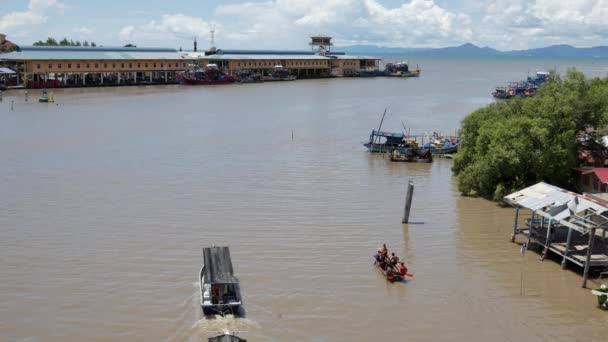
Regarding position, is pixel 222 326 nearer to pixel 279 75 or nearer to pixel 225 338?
pixel 225 338

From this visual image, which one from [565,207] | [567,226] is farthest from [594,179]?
[567,226]

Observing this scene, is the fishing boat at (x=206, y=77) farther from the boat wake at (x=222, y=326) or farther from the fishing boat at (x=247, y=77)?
the boat wake at (x=222, y=326)

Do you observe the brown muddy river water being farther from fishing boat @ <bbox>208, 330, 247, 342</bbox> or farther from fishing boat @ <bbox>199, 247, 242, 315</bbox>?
fishing boat @ <bbox>208, 330, 247, 342</bbox>

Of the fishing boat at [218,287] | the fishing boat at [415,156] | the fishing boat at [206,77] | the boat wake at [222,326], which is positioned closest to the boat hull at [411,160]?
the fishing boat at [415,156]

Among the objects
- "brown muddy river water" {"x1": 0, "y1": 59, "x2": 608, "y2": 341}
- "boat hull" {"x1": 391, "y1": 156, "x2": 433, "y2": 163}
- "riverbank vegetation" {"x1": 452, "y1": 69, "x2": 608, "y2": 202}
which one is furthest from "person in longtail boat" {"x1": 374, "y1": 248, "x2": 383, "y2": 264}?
"boat hull" {"x1": 391, "y1": 156, "x2": 433, "y2": 163}

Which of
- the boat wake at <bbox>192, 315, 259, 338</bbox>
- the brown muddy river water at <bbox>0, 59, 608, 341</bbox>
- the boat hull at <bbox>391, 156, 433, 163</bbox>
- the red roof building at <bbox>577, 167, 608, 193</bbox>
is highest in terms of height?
the red roof building at <bbox>577, 167, 608, 193</bbox>

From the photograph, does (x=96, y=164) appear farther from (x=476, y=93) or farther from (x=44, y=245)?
(x=476, y=93)

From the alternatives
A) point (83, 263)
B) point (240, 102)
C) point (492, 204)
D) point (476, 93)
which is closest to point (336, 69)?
point (476, 93)
